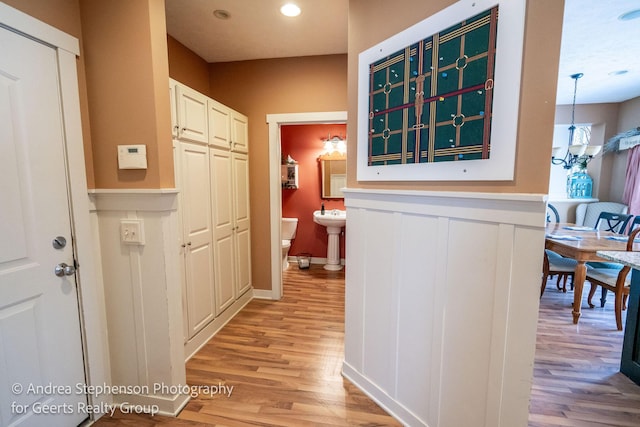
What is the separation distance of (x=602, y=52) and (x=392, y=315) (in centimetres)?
348

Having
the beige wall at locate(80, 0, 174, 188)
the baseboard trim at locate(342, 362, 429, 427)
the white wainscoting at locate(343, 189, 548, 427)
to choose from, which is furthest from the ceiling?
the baseboard trim at locate(342, 362, 429, 427)

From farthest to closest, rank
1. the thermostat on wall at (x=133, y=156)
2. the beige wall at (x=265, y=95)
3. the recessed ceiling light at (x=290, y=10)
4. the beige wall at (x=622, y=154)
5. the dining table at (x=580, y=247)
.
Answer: the beige wall at (x=622, y=154) < the beige wall at (x=265, y=95) < the dining table at (x=580, y=247) < the recessed ceiling light at (x=290, y=10) < the thermostat on wall at (x=133, y=156)

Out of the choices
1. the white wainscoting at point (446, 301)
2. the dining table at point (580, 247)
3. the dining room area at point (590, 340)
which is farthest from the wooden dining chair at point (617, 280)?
the white wainscoting at point (446, 301)

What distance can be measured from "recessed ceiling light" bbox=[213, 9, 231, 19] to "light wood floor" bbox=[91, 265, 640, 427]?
263 cm

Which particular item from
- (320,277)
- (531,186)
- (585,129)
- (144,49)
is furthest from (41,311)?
(585,129)

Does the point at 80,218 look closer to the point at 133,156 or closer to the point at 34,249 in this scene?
the point at 34,249

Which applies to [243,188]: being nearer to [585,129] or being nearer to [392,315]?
[392,315]

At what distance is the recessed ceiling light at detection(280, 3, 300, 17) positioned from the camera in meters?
2.01

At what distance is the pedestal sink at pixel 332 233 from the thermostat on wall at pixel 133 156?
108 inches

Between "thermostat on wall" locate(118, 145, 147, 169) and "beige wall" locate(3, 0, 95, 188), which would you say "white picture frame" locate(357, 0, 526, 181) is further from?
"beige wall" locate(3, 0, 95, 188)

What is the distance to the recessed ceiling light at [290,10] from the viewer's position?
201 cm

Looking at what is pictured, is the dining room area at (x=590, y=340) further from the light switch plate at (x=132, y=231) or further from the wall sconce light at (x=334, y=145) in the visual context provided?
the wall sconce light at (x=334, y=145)

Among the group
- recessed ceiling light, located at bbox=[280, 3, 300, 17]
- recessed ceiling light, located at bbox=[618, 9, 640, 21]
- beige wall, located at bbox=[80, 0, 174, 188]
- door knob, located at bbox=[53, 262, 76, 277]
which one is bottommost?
door knob, located at bbox=[53, 262, 76, 277]

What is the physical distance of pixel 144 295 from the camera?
1.56m
